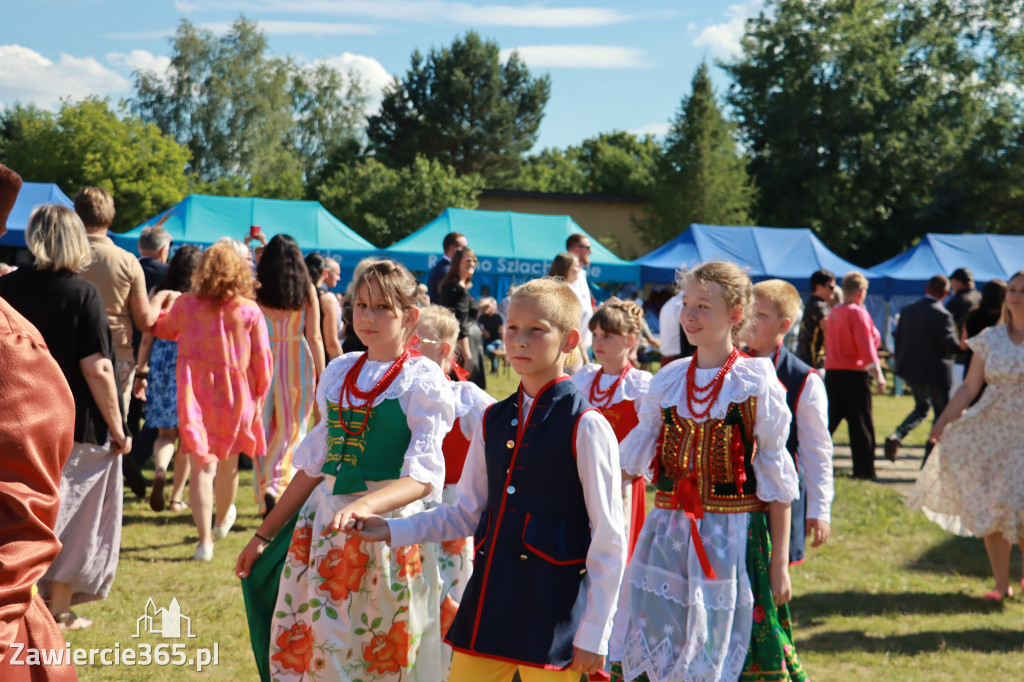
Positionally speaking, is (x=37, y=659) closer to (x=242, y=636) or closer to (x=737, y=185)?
(x=242, y=636)

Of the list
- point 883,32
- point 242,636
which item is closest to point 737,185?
point 883,32

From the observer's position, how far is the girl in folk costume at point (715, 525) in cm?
306

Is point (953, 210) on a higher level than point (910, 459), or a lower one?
higher

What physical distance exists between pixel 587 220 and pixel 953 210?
16789mm

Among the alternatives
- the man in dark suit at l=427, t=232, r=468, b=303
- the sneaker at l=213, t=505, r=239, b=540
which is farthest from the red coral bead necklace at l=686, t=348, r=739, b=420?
the man in dark suit at l=427, t=232, r=468, b=303

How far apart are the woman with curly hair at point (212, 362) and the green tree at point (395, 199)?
32.9 metres

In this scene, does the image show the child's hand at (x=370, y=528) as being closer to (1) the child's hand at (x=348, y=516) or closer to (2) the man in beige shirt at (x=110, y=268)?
(1) the child's hand at (x=348, y=516)

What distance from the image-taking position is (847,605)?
19.1 ft

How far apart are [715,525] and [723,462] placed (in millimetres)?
215

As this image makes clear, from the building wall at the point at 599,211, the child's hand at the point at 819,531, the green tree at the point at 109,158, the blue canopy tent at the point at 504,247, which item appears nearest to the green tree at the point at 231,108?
the green tree at the point at 109,158

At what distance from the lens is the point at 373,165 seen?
41.3 m

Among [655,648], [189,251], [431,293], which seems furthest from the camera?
[431,293]

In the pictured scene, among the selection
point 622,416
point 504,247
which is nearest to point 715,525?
point 622,416

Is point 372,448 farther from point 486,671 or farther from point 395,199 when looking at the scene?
point 395,199
